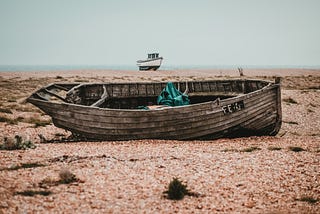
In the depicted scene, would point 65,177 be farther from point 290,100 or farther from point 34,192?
point 290,100

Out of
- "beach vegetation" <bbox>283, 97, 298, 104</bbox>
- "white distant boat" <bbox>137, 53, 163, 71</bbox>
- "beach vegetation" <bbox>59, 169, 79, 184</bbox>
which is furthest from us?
"white distant boat" <bbox>137, 53, 163, 71</bbox>

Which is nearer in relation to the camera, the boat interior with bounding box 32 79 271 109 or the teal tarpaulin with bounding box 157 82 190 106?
the teal tarpaulin with bounding box 157 82 190 106

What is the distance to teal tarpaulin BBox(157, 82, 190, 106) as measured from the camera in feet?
48.8

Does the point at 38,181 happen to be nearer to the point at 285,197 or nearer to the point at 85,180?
the point at 85,180

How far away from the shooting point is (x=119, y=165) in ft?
29.6

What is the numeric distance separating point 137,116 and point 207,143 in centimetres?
284

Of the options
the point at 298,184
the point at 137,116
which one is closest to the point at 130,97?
the point at 137,116

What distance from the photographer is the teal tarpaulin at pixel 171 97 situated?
48.8 ft

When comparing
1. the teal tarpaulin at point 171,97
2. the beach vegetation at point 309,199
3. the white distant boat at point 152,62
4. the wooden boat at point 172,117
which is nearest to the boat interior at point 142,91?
the wooden boat at point 172,117

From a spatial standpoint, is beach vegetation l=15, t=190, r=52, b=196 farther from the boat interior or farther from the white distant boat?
the white distant boat

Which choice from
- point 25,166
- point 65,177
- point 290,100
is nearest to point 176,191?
point 65,177

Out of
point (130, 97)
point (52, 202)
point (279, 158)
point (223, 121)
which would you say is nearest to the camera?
point (52, 202)

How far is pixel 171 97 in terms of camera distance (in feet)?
49.8

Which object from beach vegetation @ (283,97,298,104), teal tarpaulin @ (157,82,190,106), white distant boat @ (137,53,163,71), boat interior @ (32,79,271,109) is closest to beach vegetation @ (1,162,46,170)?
boat interior @ (32,79,271,109)
